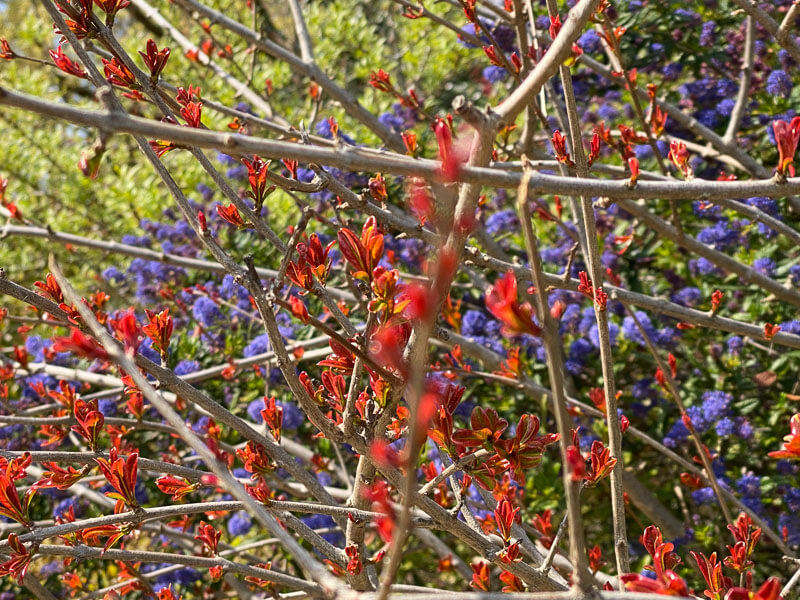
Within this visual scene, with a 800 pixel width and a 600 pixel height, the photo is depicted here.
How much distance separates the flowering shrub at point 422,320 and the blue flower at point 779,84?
13 mm

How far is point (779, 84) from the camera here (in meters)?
2.78

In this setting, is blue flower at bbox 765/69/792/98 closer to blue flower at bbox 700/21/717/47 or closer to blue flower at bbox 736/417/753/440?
blue flower at bbox 700/21/717/47

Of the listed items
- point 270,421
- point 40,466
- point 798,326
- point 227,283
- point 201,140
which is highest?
point 798,326

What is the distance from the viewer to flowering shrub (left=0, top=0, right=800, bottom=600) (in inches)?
38.9

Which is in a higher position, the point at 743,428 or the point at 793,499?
the point at 743,428

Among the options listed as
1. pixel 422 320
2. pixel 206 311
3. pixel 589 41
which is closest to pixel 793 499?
pixel 589 41

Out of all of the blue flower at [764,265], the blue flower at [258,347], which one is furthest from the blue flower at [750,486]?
the blue flower at [258,347]

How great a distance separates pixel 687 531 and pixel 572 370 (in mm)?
720

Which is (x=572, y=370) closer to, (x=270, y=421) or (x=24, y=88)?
(x=270, y=421)

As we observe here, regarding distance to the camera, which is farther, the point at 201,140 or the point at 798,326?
the point at 798,326

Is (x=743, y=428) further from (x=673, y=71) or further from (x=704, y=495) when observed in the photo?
(x=673, y=71)

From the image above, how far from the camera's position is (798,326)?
8.00 ft

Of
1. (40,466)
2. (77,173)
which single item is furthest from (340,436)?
(77,173)

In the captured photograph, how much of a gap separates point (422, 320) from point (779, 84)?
2621 millimetres
